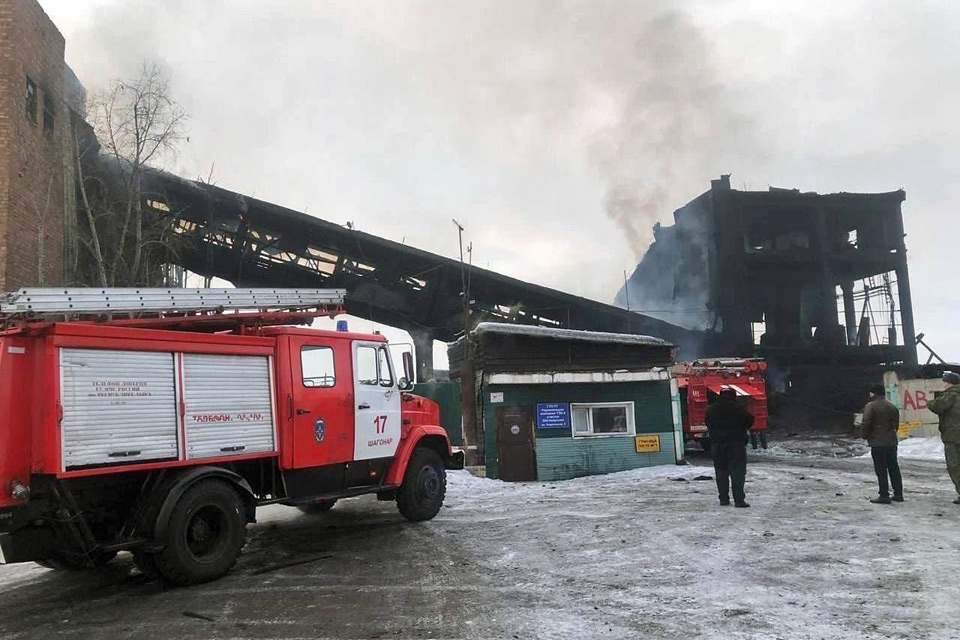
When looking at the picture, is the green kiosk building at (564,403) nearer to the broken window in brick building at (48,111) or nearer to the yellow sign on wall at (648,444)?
the yellow sign on wall at (648,444)

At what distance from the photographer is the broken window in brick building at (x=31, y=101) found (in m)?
14.3

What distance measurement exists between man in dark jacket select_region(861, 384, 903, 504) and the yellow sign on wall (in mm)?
6416

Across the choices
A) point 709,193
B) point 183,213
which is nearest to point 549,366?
point 183,213

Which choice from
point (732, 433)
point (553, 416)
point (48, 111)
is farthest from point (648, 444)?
point (48, 111)

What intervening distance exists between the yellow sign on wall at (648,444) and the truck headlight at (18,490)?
12.8 meters

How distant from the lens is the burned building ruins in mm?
30984

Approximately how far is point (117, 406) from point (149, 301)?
3.55 ft

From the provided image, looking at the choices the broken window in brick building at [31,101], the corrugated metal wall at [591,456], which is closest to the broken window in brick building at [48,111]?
the broken window in brick building at [31,101]

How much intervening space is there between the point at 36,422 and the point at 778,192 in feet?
110

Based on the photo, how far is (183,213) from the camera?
21078 millimetres

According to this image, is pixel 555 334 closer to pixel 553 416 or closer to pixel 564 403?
pixel 564 403

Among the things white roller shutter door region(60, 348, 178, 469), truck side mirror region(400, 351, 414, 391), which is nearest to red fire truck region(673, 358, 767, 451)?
truck side mirror region(400, 351, 414, 391)

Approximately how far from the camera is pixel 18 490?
521 cm

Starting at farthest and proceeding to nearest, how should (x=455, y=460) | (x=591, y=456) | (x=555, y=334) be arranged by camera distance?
1. (x=555, y=334)
2. (x=591, y=456)
3. (x=455, y=460)
